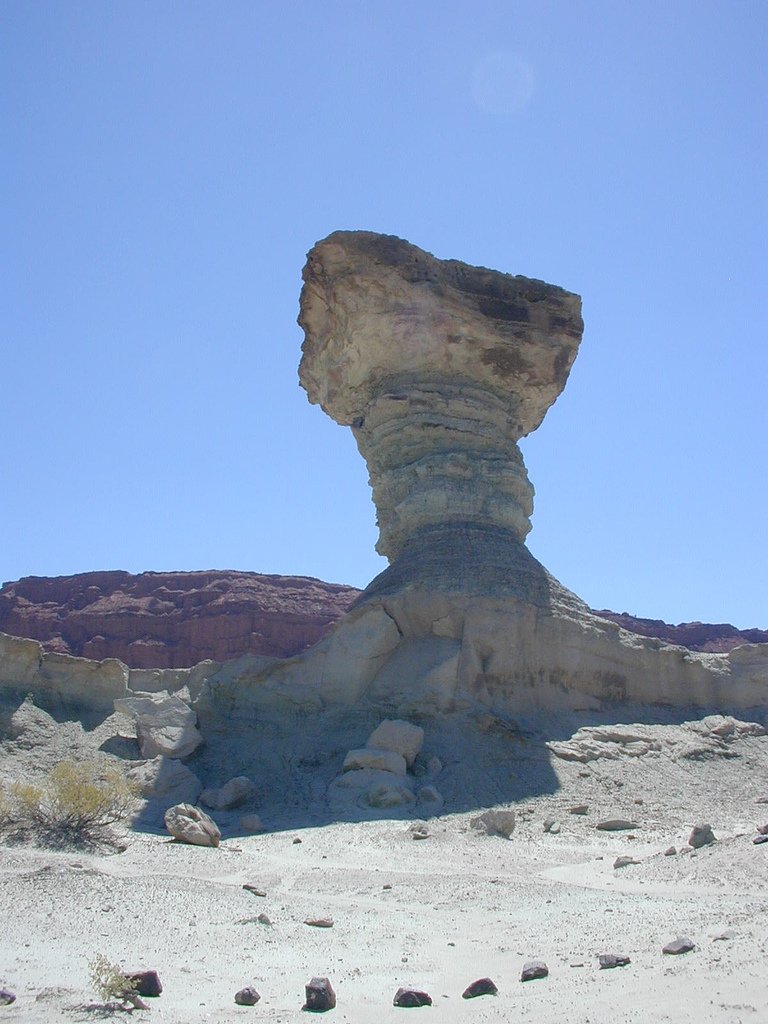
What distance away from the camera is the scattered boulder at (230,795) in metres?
13.4

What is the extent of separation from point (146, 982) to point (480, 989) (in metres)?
1.70

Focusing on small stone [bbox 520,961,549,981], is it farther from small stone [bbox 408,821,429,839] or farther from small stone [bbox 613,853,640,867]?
small stone [bbox 408,821,429,839]

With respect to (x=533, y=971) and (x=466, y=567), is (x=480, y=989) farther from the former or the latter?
(x=466, y=567)

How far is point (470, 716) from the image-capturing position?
1525 centimetres

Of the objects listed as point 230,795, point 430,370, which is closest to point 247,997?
point 230,795

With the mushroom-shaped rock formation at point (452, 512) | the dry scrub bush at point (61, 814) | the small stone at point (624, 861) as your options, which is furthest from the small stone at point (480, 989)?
the mushroom-shaped rock formation at point (452, 512)

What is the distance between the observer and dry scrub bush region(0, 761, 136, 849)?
33.7 ft

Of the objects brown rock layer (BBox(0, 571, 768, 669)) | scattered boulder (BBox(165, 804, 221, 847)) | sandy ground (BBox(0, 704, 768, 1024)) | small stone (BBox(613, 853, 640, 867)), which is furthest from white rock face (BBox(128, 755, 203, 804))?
brown rock layer (BBox(0, 571, 768, 669))

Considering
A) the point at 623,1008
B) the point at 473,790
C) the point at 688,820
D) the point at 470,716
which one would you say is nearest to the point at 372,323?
the point at 470,716

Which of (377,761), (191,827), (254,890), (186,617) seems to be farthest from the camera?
(186,617)

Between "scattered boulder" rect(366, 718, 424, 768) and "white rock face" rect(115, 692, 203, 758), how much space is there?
9.09 ft

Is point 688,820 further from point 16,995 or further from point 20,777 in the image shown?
point 16,995

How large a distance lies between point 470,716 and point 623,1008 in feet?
35.3

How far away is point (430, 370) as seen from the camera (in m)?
19.8
